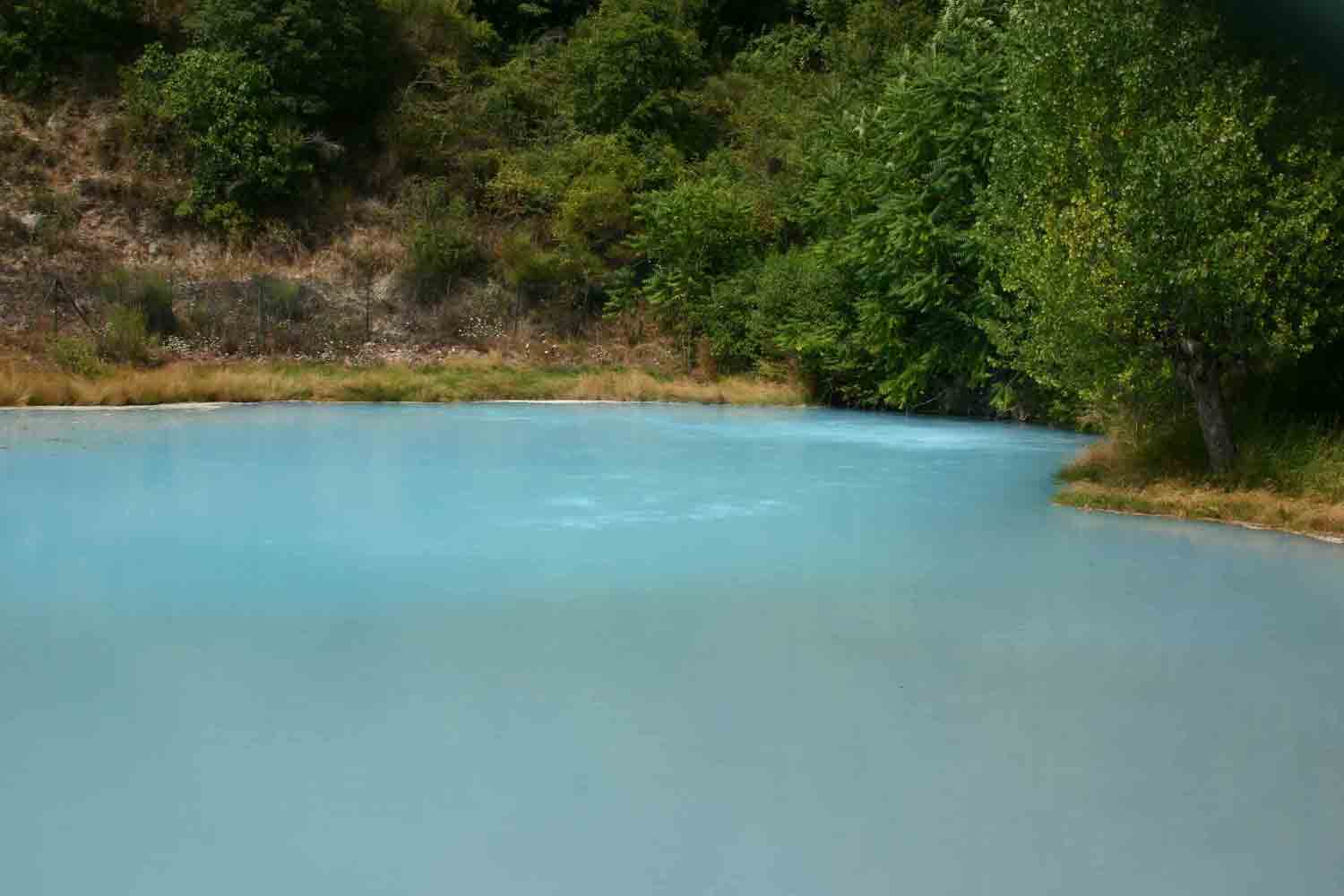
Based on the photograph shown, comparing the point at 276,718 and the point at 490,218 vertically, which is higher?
the point at 490,218

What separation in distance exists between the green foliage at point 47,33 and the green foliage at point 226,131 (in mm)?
1603

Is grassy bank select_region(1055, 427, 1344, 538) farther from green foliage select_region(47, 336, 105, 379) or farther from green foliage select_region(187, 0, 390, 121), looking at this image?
green foliage select_region(187, 0, 390, 121)

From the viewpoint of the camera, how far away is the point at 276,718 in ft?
17.7

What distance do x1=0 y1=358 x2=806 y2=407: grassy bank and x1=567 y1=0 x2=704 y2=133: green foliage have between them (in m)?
6.17

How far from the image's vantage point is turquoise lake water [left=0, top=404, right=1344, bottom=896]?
413cm

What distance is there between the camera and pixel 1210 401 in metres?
11.1

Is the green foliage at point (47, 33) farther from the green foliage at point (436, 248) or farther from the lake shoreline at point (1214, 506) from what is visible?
the lake shoreline at point (1214, 506)

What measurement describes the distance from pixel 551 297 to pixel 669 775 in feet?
74.3

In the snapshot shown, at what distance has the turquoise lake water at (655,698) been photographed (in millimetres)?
4129

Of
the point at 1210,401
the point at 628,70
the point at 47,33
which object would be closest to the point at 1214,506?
the point at 1210,401

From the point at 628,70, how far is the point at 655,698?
23614 millimetres

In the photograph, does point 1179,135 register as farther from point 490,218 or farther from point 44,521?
point 490,218

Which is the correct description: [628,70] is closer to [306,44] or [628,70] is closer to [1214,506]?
[306,44]

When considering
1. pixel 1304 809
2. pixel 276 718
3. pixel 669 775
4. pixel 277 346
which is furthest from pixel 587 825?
pixel 277 346
